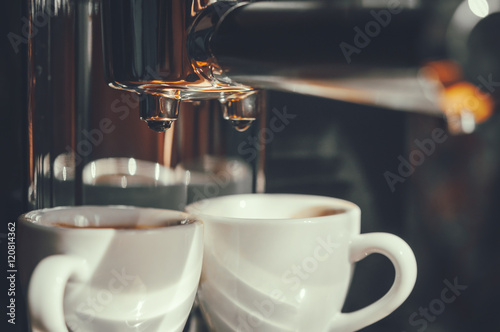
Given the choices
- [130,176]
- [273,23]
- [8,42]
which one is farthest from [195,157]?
[273,23]

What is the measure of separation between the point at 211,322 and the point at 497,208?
0.70ft

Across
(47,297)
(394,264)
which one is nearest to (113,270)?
(47,297)

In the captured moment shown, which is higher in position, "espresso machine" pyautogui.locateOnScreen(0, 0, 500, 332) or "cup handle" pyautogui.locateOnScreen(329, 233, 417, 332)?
"espresso machine" pyautogui.locateOnScreen(0, 0, 500, 332)

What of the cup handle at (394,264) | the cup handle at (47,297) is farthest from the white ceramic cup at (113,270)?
the cup handle at (394,264)

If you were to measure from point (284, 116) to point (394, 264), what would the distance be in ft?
0.62

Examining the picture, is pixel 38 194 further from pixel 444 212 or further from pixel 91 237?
pixel 444 212

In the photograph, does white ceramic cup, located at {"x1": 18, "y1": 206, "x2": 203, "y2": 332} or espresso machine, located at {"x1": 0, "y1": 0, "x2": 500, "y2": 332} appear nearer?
espresso machine, located at {"x1": 0, "y1": 0, "x2": 500, "y2": 332}

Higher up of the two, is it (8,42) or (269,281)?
(8,42)

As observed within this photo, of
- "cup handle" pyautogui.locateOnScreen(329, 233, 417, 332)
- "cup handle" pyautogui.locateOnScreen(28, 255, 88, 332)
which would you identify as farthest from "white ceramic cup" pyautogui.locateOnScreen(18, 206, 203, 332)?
"cup handle" pyautogui.locateOnScreen(329, 233, 417, 332)

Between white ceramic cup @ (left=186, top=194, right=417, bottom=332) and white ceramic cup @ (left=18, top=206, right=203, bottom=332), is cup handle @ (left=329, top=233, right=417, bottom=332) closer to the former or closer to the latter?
white ceramic cup @ (left=186, top=194, right=417, bottom=332)

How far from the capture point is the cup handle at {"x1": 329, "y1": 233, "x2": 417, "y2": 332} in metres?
0.33

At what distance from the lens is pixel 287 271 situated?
31cm

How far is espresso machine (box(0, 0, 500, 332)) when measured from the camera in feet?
0.50

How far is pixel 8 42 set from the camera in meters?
0.35
